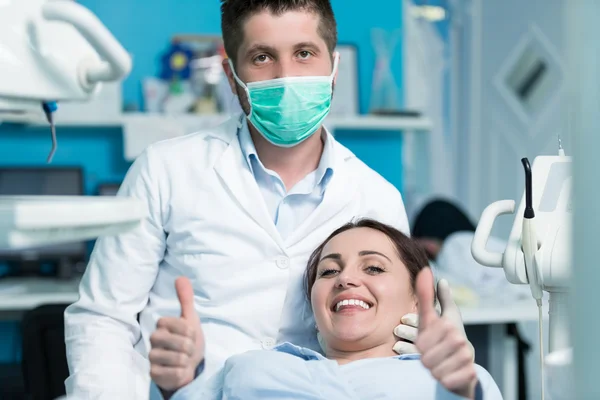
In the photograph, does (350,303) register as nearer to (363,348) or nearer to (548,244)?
(363,348)

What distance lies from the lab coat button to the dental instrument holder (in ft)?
1.35

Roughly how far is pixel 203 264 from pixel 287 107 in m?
0.38

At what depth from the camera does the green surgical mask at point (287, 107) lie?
168cm

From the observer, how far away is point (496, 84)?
488 centimetres

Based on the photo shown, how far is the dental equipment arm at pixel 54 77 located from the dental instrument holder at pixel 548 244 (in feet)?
2.25

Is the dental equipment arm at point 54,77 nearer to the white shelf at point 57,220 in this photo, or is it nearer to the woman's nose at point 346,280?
the white shelf at point 57,220

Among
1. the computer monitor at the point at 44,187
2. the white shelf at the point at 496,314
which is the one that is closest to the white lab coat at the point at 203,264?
the white shelf at the point at 496,314

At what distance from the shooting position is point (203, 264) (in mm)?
1631

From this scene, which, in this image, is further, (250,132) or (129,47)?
(129,47)

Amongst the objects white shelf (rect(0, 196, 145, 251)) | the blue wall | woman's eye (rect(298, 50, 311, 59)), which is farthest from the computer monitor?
white shelf (rect(0, 196, 145, 251))

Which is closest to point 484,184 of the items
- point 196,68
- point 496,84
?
point 496,84

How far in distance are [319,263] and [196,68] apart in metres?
1.97

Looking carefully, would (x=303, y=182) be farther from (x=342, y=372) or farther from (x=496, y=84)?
(x=496, y=84)

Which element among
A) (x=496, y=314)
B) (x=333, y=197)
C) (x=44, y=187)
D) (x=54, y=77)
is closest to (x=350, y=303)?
(x=333, y=197)
